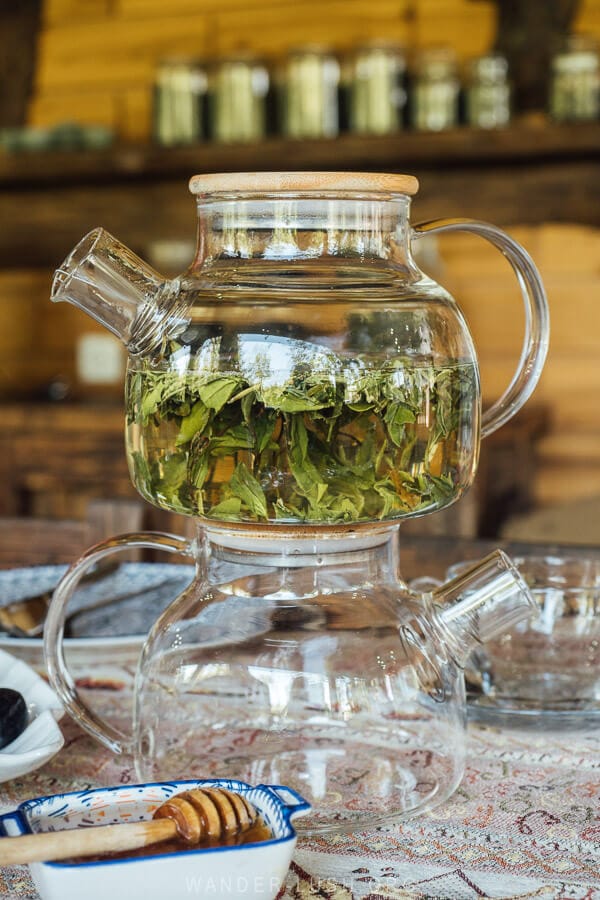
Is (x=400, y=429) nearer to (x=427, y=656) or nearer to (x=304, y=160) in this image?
(x=427, y=656)

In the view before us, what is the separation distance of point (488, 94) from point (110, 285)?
2122 mm

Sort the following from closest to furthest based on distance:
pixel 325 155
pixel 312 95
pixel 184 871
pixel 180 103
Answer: pixel 184 871 < pixel 325 155 < pixel 312 95 < pixel 180 103

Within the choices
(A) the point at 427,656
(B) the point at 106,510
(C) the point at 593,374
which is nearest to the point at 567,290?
(C) the point at 593,374

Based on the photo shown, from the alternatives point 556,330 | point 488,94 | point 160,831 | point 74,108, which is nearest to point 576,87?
point 488,94

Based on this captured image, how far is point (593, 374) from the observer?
2.96 metres

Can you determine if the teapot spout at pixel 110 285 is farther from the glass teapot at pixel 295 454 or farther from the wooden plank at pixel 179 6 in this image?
the wooden plank at pixel 179 6

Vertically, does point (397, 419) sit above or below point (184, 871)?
above

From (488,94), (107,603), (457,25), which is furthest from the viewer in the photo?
(457,25)

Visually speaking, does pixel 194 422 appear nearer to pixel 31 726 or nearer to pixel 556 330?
pixel 31 726

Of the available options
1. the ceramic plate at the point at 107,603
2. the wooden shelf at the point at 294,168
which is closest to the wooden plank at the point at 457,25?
the wooden shelf at the point at 294,168

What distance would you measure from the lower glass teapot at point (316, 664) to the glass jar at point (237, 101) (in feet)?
7.23

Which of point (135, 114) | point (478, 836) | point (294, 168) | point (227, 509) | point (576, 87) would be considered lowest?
point (478, 836)

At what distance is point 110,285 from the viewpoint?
0.60 m

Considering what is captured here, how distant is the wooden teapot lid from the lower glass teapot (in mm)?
166
